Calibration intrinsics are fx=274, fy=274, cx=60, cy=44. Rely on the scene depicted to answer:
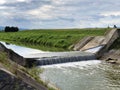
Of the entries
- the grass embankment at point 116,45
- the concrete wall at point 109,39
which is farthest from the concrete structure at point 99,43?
the grass embankment at point 116,45

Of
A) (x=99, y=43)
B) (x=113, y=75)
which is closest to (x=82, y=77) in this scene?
(x=113, y=75)

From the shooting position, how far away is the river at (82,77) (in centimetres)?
2040

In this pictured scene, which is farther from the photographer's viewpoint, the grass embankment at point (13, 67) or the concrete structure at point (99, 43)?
the concrete structure at point (99, 43)

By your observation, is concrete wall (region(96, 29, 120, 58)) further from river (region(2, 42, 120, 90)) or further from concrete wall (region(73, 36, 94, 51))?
river (region(2, 42, 120, 90))

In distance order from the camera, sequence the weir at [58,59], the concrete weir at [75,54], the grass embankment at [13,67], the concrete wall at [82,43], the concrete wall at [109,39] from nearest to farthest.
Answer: the grass embankment at [13,67] → the concrete weir at [75,54] → the weir at [58,59] → the concrete wall at [109,39] → the concrete wall at [82,43]

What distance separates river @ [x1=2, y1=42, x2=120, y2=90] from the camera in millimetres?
20395

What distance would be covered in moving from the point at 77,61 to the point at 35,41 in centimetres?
3173

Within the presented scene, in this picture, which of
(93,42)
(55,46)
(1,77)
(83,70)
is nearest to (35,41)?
(55,46)

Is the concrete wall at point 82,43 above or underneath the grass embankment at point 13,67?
underneath

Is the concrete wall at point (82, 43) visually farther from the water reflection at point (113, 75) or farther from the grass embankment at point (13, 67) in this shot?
the grass embankment at point (13, 67)

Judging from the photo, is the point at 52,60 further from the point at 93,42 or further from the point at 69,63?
the point at 93,42

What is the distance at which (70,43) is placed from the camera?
4875 cm

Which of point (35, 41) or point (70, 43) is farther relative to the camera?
point (35, 41)

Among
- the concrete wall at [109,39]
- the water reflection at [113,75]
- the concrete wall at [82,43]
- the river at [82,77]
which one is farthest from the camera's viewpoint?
the concrete wall at [82,43]
